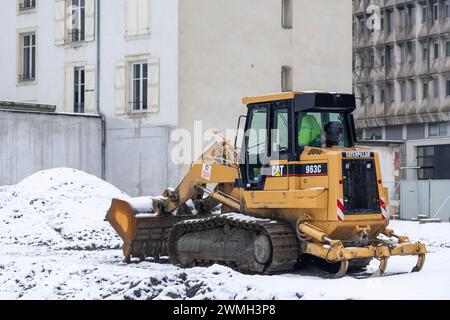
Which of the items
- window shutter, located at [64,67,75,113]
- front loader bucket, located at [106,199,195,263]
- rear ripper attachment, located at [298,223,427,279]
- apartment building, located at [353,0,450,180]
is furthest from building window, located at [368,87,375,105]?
rear ripper attachment, located at [298,223,427,279]

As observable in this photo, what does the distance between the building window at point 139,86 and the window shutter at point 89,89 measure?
1.97 metres

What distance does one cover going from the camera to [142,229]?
62.9 ft

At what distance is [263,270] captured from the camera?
1627 cm

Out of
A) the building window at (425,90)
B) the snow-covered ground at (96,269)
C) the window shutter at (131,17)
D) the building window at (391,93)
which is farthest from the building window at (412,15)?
the snow-covered ground at (96,269)

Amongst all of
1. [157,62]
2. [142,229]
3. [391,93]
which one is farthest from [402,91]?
[142,229]

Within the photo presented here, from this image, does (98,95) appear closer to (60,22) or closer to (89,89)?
(89,89)

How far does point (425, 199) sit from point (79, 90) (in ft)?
58.3

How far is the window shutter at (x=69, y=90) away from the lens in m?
37.4

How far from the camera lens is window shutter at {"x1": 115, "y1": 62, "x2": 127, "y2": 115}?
116ft

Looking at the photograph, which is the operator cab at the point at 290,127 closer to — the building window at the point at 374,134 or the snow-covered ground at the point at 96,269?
the snow-covered ground at the point at 96,269
